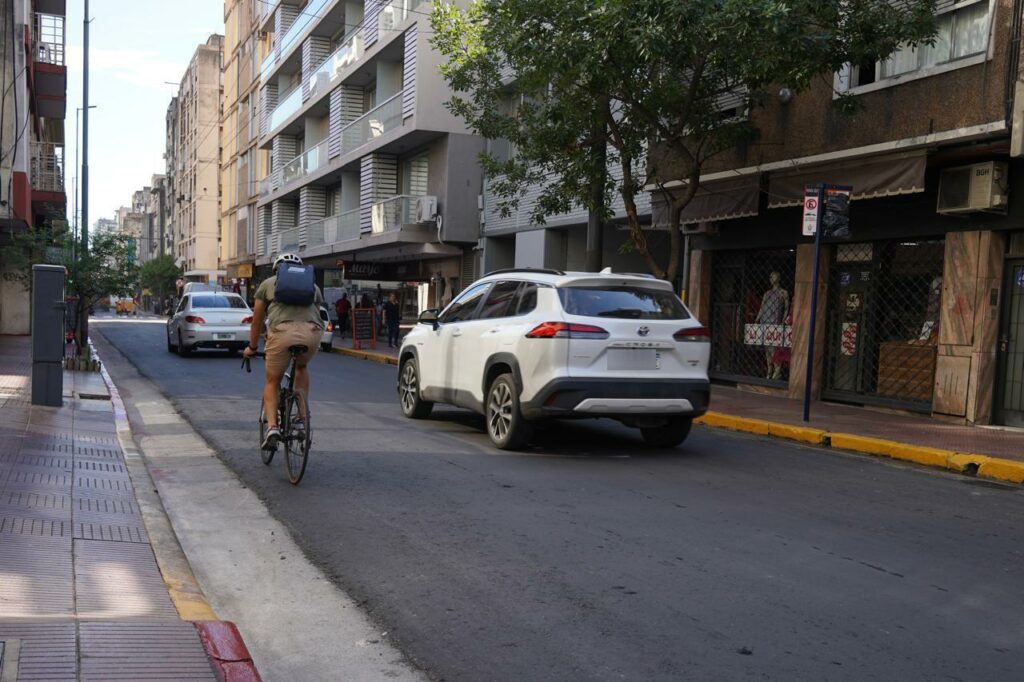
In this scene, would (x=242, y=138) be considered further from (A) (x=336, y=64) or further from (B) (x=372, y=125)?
(B) (x=372, y=125)

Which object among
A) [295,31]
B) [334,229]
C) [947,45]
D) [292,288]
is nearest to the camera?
[292,288]

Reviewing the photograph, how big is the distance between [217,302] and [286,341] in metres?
16.8

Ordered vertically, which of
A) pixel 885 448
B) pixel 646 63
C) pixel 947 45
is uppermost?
pixel 947 45

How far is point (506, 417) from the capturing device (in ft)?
30.3

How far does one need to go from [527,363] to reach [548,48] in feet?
20.4

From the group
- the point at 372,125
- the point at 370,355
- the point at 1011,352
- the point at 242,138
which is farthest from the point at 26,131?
the point at 242,138

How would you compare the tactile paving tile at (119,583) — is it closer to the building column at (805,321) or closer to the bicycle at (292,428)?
the bicycle at (292,428)

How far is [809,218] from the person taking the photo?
11633 mm

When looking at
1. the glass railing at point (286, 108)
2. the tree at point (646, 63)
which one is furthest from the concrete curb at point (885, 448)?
the glass railing at point (286, 108)

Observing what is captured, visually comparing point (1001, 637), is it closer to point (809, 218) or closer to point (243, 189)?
point (809, 218)

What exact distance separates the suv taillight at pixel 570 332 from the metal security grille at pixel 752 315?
8.19 meters

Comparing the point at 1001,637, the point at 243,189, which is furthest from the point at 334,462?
the point at 243,189

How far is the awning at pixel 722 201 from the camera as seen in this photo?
1554 cm

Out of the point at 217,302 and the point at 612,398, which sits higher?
the point at 217,302
